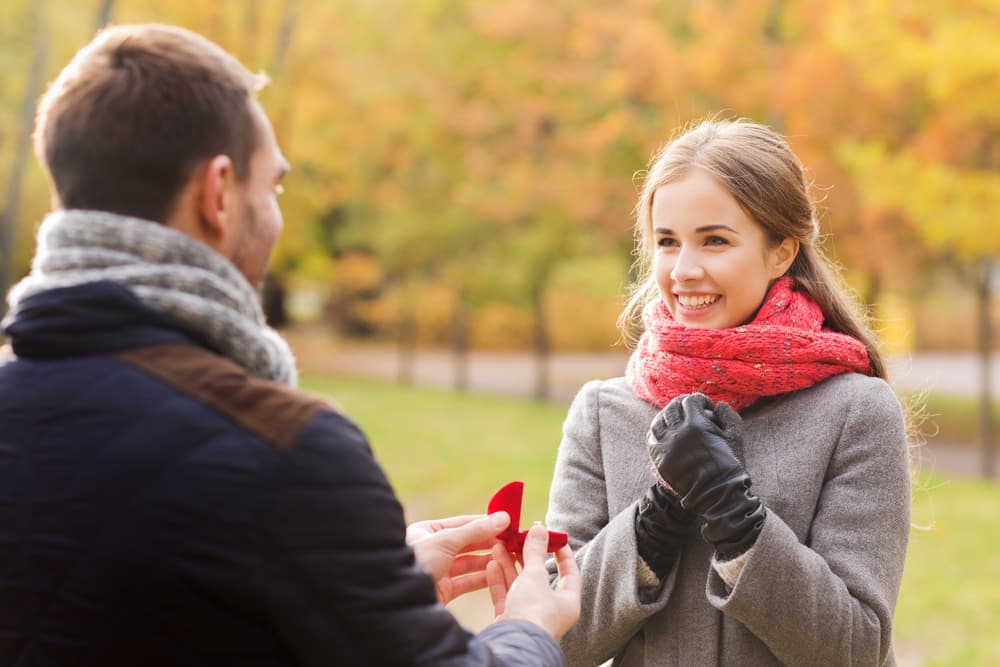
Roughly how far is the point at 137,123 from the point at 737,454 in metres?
1.39

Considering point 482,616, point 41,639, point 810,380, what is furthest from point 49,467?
point 482,616

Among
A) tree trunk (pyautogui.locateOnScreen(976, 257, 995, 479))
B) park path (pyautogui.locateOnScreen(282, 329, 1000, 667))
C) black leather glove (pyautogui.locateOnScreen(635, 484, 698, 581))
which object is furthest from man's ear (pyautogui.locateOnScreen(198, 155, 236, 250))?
park path (pyautogui.locateOnScreen(282, 329, 1000, 667))

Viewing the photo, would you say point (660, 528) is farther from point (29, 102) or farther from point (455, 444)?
point (29, 102)

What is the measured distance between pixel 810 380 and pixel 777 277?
294mm

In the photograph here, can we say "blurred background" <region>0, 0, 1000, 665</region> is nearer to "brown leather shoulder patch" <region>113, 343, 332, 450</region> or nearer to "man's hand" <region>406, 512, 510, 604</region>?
"man's hand" <region>406, 512, 510, 604</region>

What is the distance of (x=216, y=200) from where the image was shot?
1.57 meters

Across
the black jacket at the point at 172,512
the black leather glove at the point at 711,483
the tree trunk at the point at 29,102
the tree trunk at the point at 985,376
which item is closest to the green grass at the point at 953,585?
the tree trunk at the point at 985,376

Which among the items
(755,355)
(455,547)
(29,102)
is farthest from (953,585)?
(29,102)

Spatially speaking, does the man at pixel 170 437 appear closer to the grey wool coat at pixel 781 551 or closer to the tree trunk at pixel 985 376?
the grey wool coat at pixel 781 551

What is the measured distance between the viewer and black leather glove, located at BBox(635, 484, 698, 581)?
2.31 m

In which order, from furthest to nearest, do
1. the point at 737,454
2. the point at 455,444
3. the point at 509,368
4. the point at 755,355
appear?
the point at 509,368, the point at 455,444, the point at 755,355, the point at 737,454

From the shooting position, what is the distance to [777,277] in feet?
8.53

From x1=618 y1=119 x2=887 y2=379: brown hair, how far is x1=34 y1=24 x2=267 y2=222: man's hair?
1260 mm

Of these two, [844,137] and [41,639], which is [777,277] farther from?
[844,137]
